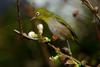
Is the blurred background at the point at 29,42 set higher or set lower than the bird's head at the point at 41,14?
higher

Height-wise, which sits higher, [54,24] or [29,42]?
[29,42]

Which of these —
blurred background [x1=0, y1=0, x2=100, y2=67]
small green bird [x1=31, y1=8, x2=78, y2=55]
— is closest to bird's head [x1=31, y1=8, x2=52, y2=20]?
small green bird [x1=31, y1=8, x2=78, y2=55]

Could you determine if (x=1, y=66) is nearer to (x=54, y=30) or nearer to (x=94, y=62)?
(x=94, y=62)

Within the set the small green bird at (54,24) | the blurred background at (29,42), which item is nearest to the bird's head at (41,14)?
the small green bird at (54,24)

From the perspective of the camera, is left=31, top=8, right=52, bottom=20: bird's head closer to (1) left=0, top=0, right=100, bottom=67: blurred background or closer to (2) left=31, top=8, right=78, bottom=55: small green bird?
(2) left=31, top=8, right=78, bottom=55: small green bird

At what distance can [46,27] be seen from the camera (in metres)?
1.50

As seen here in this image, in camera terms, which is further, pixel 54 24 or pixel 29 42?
pixel 29 42

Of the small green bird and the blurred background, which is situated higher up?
the blurred background

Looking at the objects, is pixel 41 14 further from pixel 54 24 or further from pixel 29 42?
pixel 29 42

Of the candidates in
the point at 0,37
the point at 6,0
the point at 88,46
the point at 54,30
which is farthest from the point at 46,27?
the point at 6,0

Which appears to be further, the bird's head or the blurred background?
the blurred background

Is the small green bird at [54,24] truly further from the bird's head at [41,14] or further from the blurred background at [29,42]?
the blurred background at [29,42]

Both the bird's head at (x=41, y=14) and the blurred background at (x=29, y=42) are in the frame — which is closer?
the bird's head at (x=41, y=14)

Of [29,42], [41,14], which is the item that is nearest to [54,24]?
[41,14]
